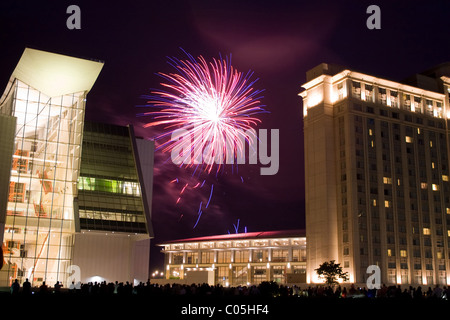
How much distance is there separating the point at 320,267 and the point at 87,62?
49357 millimetres

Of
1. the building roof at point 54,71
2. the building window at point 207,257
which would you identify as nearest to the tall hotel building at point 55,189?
the building roof at point 54,71

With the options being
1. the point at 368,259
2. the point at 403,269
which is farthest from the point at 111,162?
the point at 403,269

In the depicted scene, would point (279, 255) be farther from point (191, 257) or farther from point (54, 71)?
point (54, 71)

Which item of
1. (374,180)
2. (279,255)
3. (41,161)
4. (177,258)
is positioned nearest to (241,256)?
(279,255)

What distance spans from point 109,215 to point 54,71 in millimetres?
15669

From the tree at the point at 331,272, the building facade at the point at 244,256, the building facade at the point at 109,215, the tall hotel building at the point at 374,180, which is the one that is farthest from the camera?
the building facade at the point at 244,256

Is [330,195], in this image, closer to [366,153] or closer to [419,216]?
[366,153]

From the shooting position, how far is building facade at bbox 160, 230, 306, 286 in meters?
111

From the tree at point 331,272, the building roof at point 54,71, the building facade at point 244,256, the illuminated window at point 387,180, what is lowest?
the tree at point 331,272

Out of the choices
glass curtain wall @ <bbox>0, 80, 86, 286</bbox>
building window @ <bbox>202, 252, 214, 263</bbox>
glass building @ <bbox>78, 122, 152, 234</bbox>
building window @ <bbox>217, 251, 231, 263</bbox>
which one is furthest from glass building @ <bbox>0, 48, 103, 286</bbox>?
building window @ <bbox>202, 252, 214, 263</bbox>

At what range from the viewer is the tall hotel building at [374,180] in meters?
85.9

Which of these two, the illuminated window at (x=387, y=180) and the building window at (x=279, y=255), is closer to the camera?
the illuminated window at (x=387, y=180)

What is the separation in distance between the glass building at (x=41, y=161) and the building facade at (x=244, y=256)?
5839 cm

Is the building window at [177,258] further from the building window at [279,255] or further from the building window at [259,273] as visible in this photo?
the building window at [279,255]
